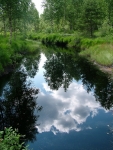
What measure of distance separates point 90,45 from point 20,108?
80.7 ft

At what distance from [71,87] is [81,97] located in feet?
8.01

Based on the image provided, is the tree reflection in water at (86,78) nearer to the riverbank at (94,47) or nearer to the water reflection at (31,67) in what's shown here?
the riverbank at (94,47)

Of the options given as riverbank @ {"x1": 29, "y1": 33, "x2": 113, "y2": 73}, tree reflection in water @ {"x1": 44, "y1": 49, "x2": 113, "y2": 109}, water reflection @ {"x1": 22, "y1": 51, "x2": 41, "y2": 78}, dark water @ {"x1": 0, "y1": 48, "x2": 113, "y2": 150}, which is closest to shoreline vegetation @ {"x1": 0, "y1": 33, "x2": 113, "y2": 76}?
riverbank @ {"x1": 29, "y1": 33, "x2": 113, "y2": 73}

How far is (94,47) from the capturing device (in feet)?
92.9

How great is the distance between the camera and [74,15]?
57562 mm

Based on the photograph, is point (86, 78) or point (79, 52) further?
point (79, 52)

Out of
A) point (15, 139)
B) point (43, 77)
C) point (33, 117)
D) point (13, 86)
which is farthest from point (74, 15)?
point (15, 139)

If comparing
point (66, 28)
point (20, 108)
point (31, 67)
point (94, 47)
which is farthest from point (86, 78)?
point (66, 28)

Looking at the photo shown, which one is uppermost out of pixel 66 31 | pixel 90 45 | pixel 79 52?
pixel 66 31

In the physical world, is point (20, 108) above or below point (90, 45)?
below

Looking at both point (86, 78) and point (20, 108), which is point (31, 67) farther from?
point (20, 108)

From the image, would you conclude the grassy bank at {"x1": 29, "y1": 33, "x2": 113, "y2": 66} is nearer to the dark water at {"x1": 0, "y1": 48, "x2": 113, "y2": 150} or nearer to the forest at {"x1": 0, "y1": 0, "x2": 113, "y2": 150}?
the forest at {"x1": 0, "y1": 0, "x2": 113, "y2": 150}

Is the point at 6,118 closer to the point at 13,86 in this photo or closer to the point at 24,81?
the point at 13,86

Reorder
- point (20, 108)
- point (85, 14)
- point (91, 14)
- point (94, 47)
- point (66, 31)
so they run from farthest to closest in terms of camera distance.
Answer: point (66, 31), point (85, 14), point (91, 14), point (94, 47), point (20, 108)
